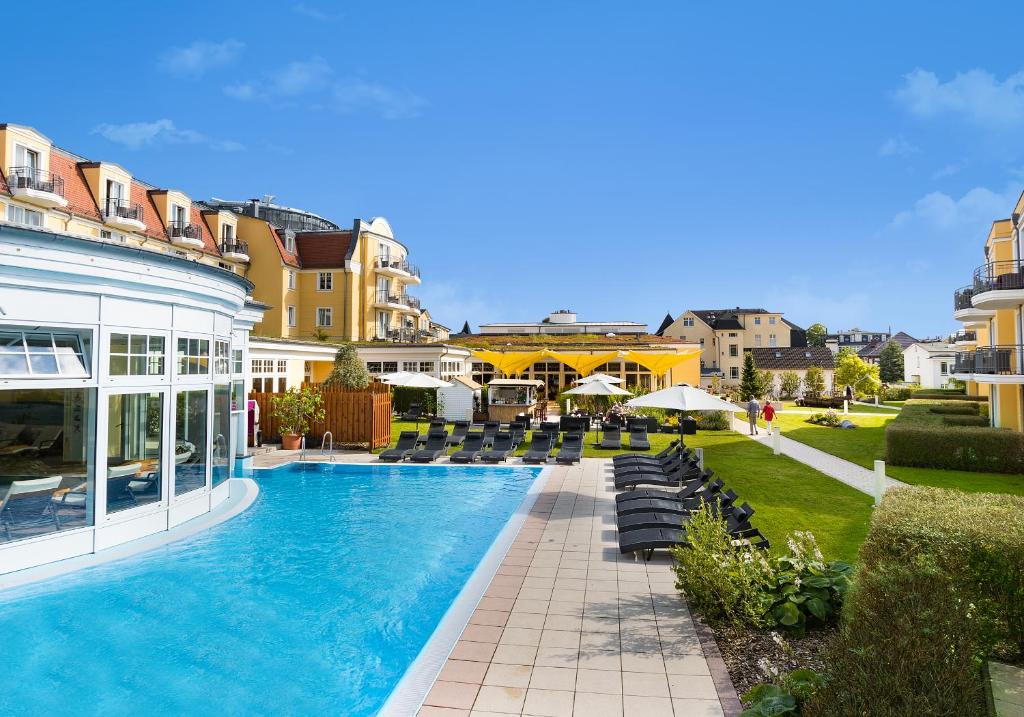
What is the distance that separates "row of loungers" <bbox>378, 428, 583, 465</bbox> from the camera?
17.7 meters

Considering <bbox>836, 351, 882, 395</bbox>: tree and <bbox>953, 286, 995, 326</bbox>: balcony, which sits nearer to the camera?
<bbox>953, 286, 995, 326</bbox>: balcony

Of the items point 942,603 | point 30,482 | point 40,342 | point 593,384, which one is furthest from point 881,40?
point 30,482

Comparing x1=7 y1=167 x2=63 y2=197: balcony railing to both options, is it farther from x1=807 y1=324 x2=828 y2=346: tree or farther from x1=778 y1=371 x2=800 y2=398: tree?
x1=807 y1=324 x2=828 y2=346: tree

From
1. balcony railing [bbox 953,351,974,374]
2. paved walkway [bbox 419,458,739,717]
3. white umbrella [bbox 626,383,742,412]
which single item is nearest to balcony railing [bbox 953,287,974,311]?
balcony railing [bbox 953,351,974,374]

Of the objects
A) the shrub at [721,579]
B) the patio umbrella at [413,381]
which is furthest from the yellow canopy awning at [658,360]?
the shrub at [721,579]

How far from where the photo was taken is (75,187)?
86.8 feet

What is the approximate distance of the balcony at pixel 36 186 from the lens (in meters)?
23.3

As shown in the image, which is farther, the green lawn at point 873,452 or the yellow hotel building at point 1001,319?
the yellow hotel building at point 1001,319

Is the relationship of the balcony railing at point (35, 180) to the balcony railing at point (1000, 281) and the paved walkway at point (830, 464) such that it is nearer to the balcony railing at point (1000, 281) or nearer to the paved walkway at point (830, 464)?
the paved walkway at point (830, 464)

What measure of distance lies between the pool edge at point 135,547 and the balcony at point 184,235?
22.3 m

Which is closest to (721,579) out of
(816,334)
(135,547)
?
(135,547)

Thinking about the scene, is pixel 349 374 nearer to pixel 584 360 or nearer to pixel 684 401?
pixel 584 360

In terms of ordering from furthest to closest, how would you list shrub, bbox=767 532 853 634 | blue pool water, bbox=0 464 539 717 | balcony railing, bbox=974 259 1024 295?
1. balcony railing, bbox=974 259 1024 295
2. shrub, bbox=767 532 853 634
3. blue pool water, bbox=0 464 539 717

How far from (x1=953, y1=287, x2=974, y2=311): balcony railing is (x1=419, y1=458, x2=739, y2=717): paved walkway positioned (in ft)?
72.2
